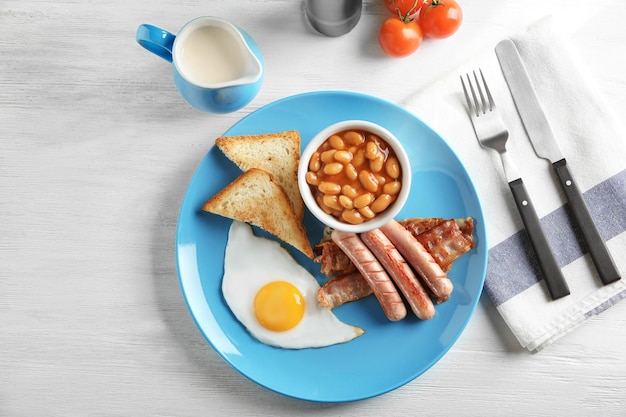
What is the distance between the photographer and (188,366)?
2.54 meters

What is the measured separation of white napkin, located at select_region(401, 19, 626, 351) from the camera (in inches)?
96.0

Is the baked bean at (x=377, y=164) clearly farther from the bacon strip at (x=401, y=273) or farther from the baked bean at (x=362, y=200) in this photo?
the bacon strip at (x=401, y=273)

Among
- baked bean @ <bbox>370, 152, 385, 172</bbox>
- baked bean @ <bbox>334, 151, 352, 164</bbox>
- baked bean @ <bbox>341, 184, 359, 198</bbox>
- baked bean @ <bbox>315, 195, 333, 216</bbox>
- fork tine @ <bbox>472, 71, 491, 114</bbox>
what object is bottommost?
baked bean @ <bbox>315, 195, 333, 216</bbox>

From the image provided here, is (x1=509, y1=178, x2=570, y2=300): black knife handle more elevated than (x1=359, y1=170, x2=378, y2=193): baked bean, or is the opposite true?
(x1=509, y1=178, x2=570, y2=300): black knife handle

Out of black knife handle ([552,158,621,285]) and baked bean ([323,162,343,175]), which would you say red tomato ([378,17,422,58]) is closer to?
baked bean ([323,162,343,175])

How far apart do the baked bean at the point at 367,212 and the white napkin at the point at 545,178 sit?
0.60m

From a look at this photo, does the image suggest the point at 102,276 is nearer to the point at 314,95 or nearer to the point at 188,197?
the point at 188,197

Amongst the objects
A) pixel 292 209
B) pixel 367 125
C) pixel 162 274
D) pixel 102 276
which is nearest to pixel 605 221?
pixel 367 125

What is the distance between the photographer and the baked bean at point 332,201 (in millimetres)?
2152

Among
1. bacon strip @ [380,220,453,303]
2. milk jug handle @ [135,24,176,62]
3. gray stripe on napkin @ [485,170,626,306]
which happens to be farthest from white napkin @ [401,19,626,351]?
milk jug handle @ [135,24,176,62]

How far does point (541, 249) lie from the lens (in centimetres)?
241

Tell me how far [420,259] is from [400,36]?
3.05 feet

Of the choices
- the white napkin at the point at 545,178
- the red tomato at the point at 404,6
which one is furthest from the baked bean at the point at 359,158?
the red tomato at the point at 404,6

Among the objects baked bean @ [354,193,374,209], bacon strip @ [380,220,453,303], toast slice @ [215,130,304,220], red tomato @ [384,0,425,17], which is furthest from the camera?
red tomato @ [384,0,425,17]
